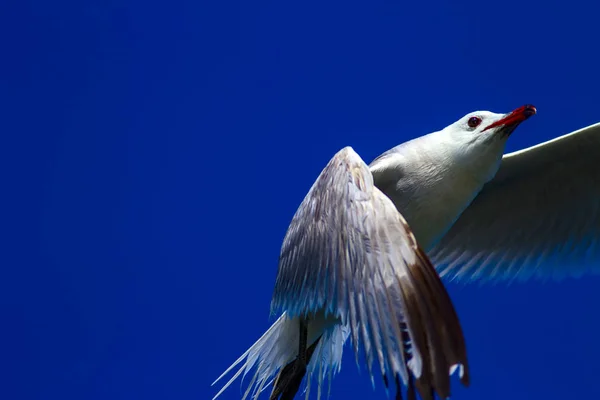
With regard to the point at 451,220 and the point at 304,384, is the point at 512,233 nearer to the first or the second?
the point at 451,220

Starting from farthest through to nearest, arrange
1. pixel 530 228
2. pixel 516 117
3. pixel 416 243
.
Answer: pixel 530 228
pixel 516 117
pixel 416 243

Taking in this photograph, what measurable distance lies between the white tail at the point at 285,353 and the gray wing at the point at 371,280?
513 mm

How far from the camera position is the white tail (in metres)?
3.58

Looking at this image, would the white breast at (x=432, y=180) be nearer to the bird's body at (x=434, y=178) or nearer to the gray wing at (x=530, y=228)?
the bird's body at (x=434, y=178)

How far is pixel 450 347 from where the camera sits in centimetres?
224

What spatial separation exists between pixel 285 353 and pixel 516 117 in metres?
1.17

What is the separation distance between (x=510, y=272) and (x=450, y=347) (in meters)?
1.92

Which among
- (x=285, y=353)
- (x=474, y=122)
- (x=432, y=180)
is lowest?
(x=285, y=353)

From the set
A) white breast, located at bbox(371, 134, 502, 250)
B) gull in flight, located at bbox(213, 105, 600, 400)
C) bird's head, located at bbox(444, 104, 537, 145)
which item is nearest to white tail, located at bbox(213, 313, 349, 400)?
gull in flight, located at bbox(213, 105, 600, 400)

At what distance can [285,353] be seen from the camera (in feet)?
11.8

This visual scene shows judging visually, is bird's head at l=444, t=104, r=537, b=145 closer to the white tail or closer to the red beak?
the red beak

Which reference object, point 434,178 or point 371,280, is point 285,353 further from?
point 371,280

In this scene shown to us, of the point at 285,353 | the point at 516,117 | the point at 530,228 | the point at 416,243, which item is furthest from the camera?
the point at 530,228

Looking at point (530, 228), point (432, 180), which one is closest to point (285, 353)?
point (432, 180)
